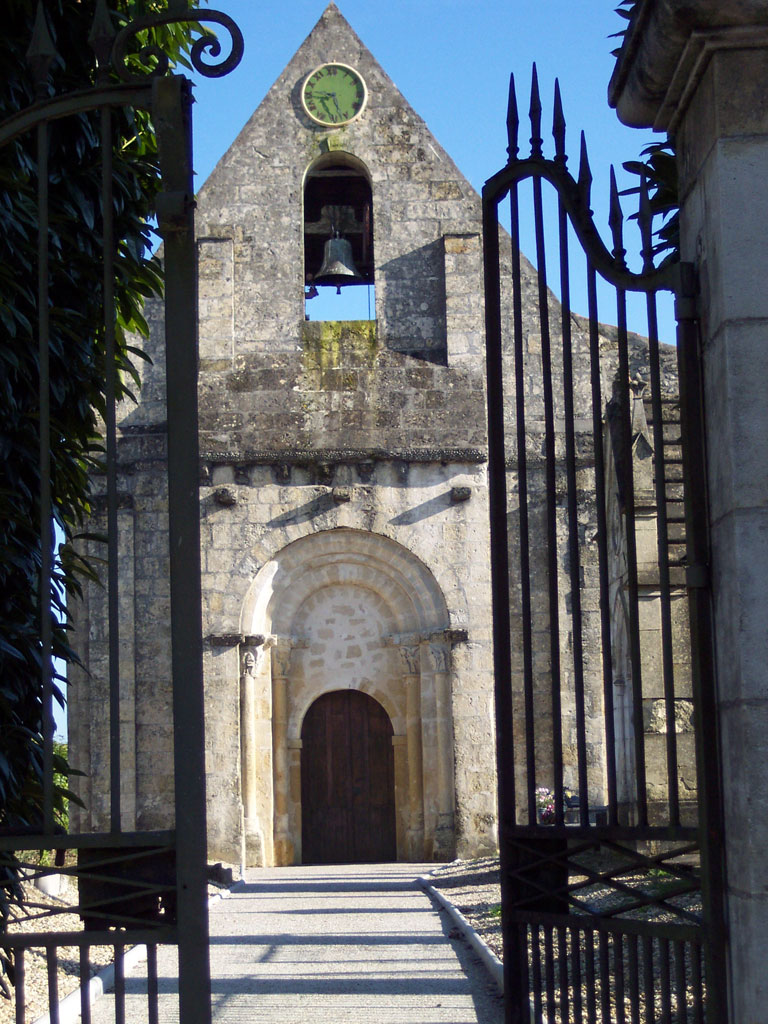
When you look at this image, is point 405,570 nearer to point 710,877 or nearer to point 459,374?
point 459,374

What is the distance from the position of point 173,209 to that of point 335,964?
641cm

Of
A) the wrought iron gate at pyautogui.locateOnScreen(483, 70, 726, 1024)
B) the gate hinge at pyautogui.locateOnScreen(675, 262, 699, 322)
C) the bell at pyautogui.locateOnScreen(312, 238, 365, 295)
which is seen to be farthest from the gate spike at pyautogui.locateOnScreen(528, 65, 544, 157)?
the bell at pyautogui.locateOnScreen(312, 238, 365, 295)

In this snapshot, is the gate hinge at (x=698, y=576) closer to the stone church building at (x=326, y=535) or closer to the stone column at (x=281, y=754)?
the stone church building at (x=326, y=535)

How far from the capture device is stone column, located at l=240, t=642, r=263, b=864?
1555 centimetres

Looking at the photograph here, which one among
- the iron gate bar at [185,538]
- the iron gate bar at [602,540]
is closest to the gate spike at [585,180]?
the iron gate bar at [602,540]

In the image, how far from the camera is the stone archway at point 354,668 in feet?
51.7

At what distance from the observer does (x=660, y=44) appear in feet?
10.9

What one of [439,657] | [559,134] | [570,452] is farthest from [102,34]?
[439,657]

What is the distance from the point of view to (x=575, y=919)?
367 cm

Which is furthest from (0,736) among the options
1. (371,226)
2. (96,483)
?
(371,226)

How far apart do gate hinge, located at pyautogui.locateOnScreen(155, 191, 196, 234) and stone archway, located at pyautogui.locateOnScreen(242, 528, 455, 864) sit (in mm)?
12491

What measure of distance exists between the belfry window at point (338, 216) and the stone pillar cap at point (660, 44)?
12570mm

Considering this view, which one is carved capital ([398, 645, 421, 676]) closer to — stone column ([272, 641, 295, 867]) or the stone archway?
the stone archway

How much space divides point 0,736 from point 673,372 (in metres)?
11.3
